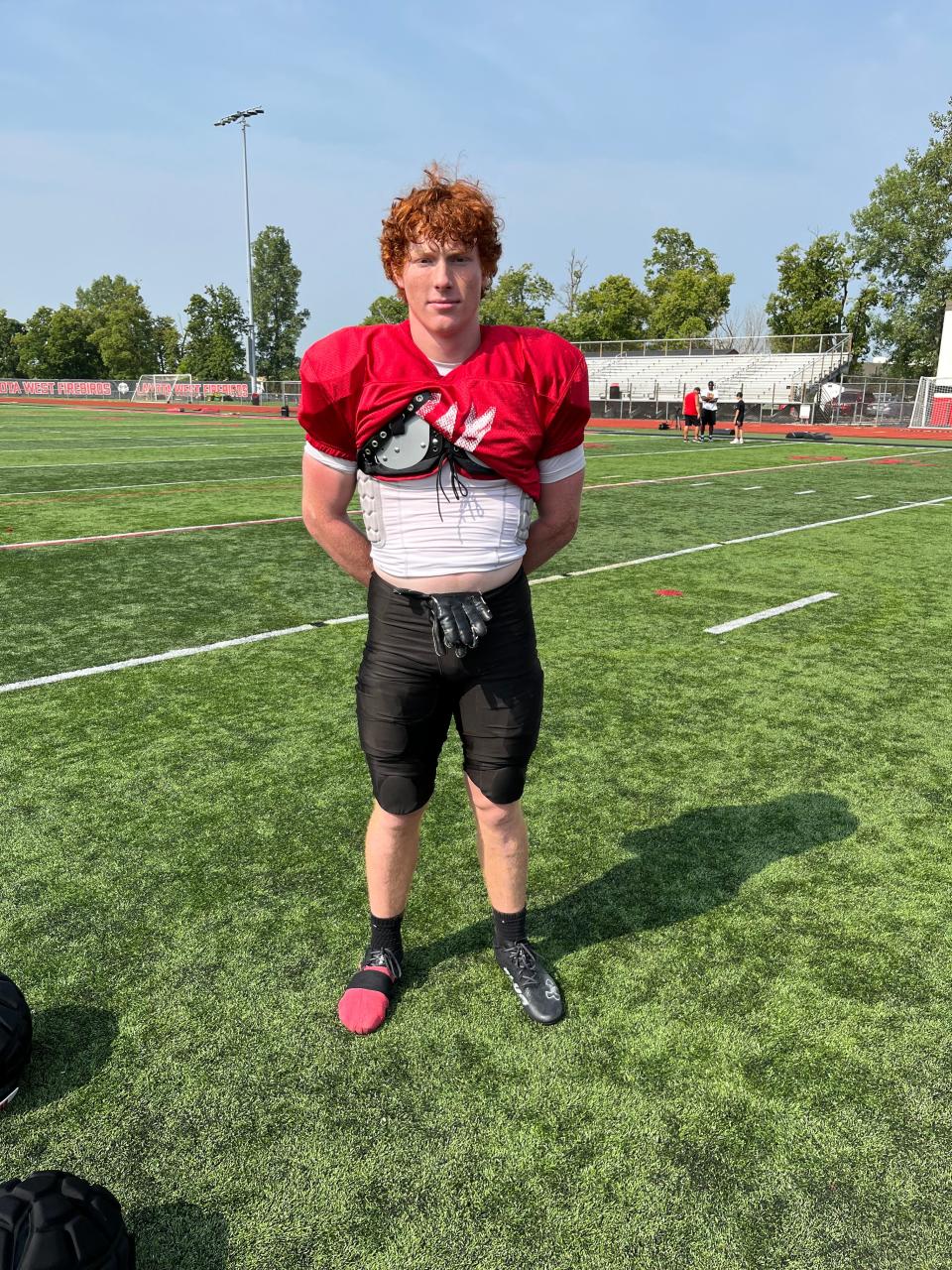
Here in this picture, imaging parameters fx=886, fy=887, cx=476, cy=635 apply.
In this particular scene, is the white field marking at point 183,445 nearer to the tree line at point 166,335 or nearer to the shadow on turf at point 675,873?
the shadow on turf at point 675,873

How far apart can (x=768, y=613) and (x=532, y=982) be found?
4768mm

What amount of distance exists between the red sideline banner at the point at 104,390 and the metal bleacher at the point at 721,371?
946 inches

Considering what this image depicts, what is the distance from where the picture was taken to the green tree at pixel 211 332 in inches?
2960

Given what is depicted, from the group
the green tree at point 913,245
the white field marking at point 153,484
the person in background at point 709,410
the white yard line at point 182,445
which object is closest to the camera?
the white field marking at point 153,484

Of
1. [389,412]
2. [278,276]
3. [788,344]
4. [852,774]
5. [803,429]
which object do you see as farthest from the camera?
[278,276]

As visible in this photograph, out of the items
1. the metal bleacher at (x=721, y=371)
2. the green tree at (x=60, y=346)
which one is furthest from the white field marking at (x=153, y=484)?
the green tree at (x=60, y=346)

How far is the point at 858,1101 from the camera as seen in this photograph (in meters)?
2.18

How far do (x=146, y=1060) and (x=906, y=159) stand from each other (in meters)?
62.3

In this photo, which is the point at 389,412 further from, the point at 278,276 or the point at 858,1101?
the point at 278,276

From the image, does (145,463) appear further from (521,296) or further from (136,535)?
(521,296)

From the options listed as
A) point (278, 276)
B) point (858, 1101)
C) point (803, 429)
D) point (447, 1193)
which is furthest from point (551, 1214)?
point (278, 276)

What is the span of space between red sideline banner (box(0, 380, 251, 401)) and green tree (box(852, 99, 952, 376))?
39.2m

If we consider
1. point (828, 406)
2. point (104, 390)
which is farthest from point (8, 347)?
point (828, 406)

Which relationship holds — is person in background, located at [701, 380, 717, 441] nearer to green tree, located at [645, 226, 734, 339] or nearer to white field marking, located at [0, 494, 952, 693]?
white field marking, located at [0, 494, 952, 693]
